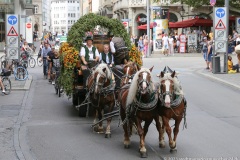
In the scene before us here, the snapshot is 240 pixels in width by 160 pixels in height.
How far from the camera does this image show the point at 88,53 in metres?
13.5

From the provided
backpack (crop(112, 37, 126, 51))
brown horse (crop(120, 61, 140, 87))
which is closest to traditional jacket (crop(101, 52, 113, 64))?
backpack (crop(112, 37, 126, 51))

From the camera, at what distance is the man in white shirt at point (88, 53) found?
44.0ft

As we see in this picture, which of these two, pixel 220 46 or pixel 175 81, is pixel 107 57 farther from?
pixel 220 46

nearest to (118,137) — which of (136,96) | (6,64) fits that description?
(136,96)

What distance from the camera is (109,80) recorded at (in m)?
11.5

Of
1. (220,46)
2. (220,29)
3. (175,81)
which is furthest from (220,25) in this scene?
(175,81)

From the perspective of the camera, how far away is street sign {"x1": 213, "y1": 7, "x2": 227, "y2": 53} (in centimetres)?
2580

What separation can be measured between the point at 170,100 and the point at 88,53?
5.02 meters

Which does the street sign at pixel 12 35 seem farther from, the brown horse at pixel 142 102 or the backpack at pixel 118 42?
the brown horse at pixel 142 102

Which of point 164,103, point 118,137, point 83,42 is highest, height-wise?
point 83,42

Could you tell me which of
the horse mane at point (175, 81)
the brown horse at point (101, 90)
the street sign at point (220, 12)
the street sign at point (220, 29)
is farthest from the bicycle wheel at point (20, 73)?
the horse mane at point (175, 81)

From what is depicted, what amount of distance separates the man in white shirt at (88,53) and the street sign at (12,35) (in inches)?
415

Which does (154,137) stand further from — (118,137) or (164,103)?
(164,103)

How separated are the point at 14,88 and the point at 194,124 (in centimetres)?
1007
